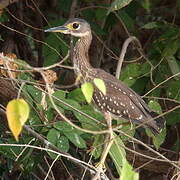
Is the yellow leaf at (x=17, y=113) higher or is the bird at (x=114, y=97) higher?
the yellow leaf at (x=17, y=113)

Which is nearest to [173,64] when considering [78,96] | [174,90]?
[174,90]

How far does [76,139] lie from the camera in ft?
10.5

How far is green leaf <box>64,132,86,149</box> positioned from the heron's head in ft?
3.36

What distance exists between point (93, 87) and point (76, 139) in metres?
0.84

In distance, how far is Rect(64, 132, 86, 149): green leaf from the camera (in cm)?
317

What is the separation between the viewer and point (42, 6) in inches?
203

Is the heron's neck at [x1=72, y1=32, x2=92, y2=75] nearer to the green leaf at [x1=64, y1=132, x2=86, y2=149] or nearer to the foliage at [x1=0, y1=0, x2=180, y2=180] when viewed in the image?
the foliage at [x1=0, y1=0, x2=180, y2=180]

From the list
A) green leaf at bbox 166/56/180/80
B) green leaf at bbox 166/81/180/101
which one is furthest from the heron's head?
green leaf at bbox 166/81/180/101

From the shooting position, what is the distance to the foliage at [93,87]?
10.3 ft

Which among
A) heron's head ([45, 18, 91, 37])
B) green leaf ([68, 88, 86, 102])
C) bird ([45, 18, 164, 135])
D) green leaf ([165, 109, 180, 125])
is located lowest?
green leaf ([165, 109, 180, 125])

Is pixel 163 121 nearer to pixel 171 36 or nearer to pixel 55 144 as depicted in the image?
pixel 171 36

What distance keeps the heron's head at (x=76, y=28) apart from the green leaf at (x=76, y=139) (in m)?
1.02

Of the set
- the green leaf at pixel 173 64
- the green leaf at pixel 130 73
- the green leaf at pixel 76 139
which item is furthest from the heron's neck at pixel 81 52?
the green leaf at pixel 76 139

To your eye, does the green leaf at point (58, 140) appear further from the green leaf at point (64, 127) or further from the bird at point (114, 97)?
the bird at point (114, 97)
